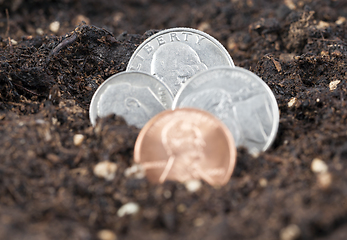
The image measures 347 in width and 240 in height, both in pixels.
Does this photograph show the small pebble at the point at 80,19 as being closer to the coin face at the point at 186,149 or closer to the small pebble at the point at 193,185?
the coin face at the point at 186,149

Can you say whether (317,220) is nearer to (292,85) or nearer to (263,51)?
(292,85)

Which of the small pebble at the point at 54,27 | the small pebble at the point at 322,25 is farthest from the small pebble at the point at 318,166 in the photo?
the small pebble at the point at 54,27

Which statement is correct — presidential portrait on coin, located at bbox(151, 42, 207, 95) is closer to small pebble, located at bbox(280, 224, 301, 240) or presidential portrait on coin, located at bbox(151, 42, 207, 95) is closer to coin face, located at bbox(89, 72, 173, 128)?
coin face, located at bbox(89, 72, 173, 128)

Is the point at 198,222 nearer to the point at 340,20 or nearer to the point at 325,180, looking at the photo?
the point at 325,180

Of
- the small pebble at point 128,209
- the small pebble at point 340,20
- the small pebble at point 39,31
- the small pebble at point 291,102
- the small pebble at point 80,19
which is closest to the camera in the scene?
the small pebble at point 128,209

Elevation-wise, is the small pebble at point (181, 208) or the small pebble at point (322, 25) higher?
the small pebble at point (181, 208)

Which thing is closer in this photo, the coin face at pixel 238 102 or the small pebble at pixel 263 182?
the small pebble at pixel 263 182

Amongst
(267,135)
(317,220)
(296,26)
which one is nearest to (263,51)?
(296,26)
